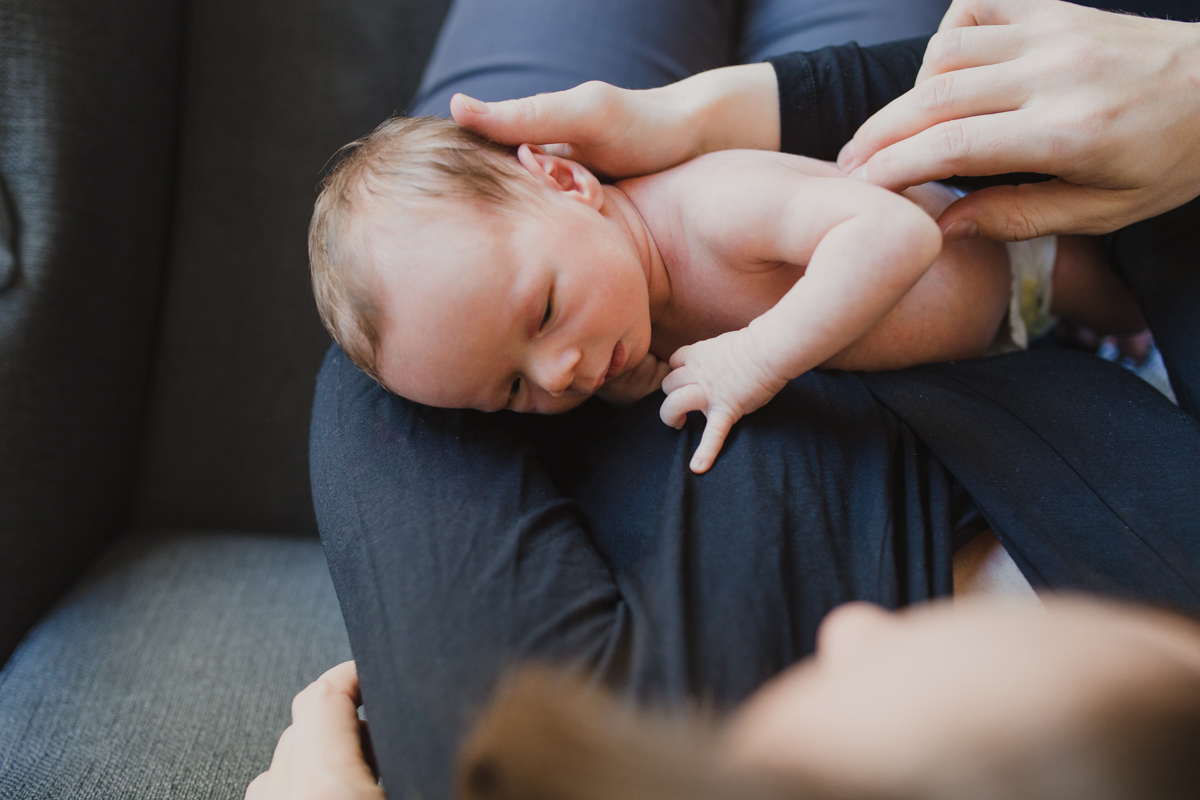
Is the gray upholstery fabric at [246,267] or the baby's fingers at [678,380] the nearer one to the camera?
the baby's fingers at [678,380]

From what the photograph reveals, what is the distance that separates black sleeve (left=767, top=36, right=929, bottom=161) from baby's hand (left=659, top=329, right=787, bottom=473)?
41 cm

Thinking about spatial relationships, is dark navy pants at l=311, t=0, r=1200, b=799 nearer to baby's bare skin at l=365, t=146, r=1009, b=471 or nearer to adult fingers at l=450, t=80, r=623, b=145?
baby's bare skin at l=365, t=146, r=1009, b=471

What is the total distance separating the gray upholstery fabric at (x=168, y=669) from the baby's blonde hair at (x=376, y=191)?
0.57 metres

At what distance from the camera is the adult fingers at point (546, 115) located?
86 centimetres

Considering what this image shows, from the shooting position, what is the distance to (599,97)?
2.89 feet

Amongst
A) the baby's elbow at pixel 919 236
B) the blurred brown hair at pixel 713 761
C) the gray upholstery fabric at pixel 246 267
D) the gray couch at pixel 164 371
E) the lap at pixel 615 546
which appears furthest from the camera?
the gray upholstery fabric at pixel 246 267

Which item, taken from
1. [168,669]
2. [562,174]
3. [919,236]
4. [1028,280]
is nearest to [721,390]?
[919,236]

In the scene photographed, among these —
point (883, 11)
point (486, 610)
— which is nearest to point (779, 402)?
point (486, 610)

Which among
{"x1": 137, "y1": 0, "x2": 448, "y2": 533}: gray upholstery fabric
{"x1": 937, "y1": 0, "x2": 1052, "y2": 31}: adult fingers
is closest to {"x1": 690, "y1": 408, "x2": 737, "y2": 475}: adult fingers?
{"x1": 937, "y1": 0, "x2": 1052, "y2": 31}: adult fingers

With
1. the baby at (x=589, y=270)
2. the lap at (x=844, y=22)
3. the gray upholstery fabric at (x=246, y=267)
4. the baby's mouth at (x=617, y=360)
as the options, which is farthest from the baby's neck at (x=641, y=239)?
the gray upholstery fabric at (x=246, y=267)

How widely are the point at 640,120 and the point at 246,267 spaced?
0.94m

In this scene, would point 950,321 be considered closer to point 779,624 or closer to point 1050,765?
point 779,624

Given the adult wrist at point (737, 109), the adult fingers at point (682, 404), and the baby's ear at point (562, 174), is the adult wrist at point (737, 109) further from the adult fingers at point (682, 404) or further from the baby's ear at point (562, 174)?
the adult fingers at point (682, 404)

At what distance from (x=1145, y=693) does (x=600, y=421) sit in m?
0.76
